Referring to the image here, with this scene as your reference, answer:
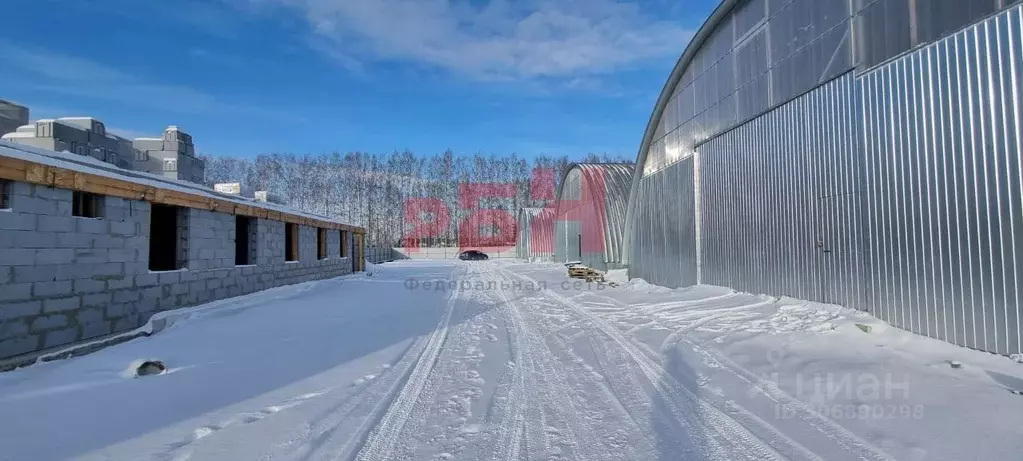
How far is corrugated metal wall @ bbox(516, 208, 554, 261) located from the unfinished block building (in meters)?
29.2

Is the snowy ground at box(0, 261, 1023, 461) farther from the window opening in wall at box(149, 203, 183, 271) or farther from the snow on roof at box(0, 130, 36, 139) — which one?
the snow on roof at box(0, 130, 36, 139)

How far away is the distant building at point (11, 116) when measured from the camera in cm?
1046

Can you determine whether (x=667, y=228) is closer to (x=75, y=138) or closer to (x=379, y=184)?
(x=75, y=138)

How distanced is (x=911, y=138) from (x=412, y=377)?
7.38 metres

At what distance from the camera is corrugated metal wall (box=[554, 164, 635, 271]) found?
23.2m

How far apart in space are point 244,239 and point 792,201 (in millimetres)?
12725

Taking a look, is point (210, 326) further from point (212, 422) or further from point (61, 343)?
point (212, 422)

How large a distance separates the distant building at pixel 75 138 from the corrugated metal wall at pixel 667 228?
1448 cm

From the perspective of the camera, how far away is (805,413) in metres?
4.19

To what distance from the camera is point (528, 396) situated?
15.8 feet

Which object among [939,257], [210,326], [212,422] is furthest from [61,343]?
[939,257]

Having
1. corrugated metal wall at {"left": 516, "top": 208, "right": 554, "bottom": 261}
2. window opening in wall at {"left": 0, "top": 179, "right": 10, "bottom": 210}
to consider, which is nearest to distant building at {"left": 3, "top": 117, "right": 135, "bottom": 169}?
window opening in wall at {"left": 0, "top": 179, "right": 10, "bottom": 210}

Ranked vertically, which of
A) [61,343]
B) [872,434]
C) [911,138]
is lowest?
[872,434]

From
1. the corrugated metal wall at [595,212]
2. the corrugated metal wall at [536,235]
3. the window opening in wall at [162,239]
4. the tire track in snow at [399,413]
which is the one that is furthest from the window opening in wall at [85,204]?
the corrugated metal wall at [536,235]
